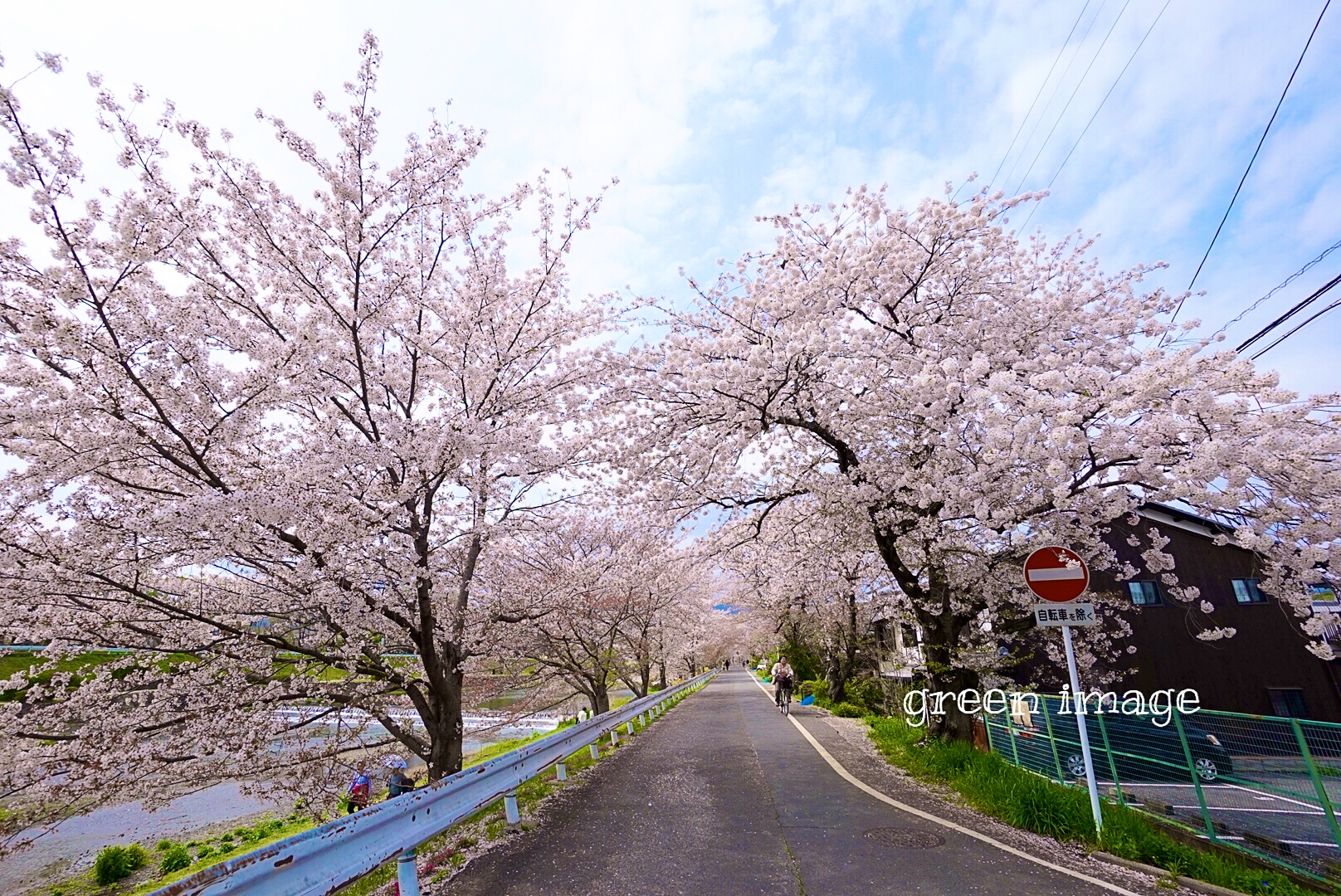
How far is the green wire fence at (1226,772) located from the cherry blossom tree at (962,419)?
1580 millimetres

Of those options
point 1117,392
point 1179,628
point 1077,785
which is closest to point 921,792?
point 1077,785

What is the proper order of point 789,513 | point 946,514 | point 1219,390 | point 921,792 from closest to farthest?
1. point 1219,390
2. point 921,792
3. point 946,514
4. point 789,513

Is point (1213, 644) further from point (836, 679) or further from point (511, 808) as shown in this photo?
Answer: point (511, 808)

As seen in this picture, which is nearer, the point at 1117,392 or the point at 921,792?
the point at 1117,392

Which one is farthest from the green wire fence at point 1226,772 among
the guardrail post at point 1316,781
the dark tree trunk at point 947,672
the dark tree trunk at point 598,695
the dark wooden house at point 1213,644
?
the dark tree trunk at point 598,695

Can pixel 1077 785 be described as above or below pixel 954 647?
below

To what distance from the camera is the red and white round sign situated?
668cm

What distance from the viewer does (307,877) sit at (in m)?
3.14

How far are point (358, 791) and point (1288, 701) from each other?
24.8 m

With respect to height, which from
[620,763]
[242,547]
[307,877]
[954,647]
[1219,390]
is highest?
[1219,390]

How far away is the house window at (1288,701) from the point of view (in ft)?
57.0

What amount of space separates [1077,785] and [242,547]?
A: 9.74m

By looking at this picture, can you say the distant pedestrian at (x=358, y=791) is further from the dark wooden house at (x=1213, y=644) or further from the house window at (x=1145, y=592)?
the house window at (x=1145, y=592)

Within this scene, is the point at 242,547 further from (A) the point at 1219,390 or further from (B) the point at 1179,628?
(B) the point at 1179,628
